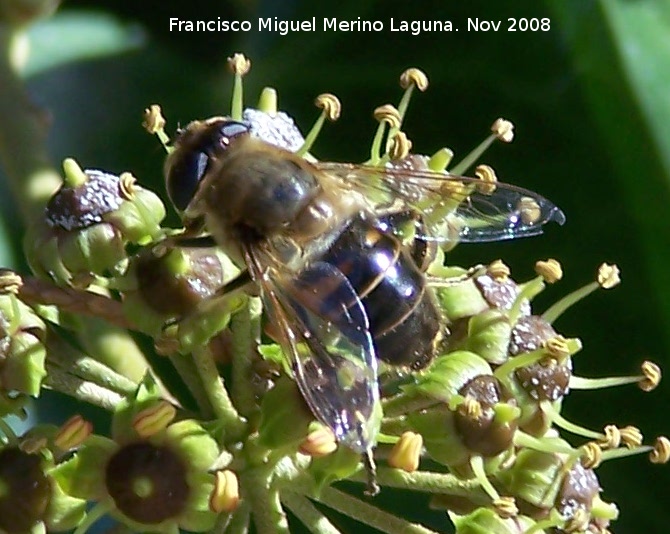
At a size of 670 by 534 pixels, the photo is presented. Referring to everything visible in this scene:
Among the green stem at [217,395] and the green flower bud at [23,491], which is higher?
the green stem at [217,395]

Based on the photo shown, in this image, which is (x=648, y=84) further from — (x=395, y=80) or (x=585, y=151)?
(x=395, y=80)

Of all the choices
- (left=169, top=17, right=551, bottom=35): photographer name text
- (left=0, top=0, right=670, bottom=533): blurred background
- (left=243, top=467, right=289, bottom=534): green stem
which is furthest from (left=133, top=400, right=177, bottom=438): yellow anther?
(left=169, top=17, right=551, bottom=35): photographer name text

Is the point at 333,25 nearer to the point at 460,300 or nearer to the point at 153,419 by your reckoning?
the point at 460,300

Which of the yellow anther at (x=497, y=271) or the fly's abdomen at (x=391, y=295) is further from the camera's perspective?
the yellow anther at (x=497, y=271)

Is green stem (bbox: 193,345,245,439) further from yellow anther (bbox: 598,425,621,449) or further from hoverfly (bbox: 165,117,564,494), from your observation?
yellow anther (bbox: 598,425,621,449)

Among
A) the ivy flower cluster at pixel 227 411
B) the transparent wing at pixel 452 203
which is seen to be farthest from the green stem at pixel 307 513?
the transparent wing at pixel 452 203

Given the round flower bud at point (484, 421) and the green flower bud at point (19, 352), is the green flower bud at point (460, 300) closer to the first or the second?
the round flower bud at point (484, 421)

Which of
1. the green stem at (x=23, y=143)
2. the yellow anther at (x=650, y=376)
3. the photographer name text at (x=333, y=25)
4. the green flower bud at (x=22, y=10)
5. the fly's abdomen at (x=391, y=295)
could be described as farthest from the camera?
the photographer name text at (x=333, y=25)
